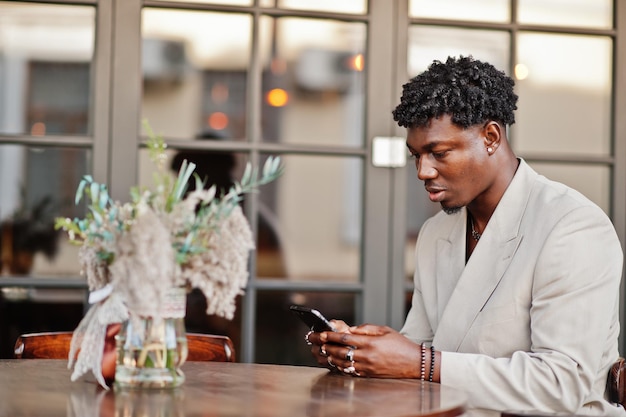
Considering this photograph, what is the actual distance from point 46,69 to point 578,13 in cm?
203

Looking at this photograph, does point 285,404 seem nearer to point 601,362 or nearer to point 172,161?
point 601,362

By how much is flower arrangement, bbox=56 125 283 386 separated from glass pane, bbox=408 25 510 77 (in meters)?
1.85

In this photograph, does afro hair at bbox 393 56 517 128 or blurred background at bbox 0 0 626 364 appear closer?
afro hair at bbox 393 56 517 128

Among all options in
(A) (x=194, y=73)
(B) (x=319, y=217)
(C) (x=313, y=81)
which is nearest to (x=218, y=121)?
(A) (x=194, y=73)

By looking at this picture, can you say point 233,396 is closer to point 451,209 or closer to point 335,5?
point 451,209

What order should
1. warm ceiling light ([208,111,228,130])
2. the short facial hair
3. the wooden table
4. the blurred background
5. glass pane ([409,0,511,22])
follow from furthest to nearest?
glass pane ([409,0,511,22]), warm ceiling light ([208,111,228,130]), the blurred background, the short facial hair, the wooden table

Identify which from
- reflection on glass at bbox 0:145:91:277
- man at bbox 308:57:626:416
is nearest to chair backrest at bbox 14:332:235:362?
man at bbox 308:57:626:416

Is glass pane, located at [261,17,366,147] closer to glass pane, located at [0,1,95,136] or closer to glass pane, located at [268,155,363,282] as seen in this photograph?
glass pane, located at [268,155,363,282]

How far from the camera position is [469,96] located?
2502 millimetres

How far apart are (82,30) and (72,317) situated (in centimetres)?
104

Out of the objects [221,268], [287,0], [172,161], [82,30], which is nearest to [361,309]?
[172,161]

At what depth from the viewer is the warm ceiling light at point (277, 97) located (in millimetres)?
3699

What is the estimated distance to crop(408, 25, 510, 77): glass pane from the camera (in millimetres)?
3727

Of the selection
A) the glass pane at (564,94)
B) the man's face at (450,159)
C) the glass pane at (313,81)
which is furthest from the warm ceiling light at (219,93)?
the man's face at (450,159)
